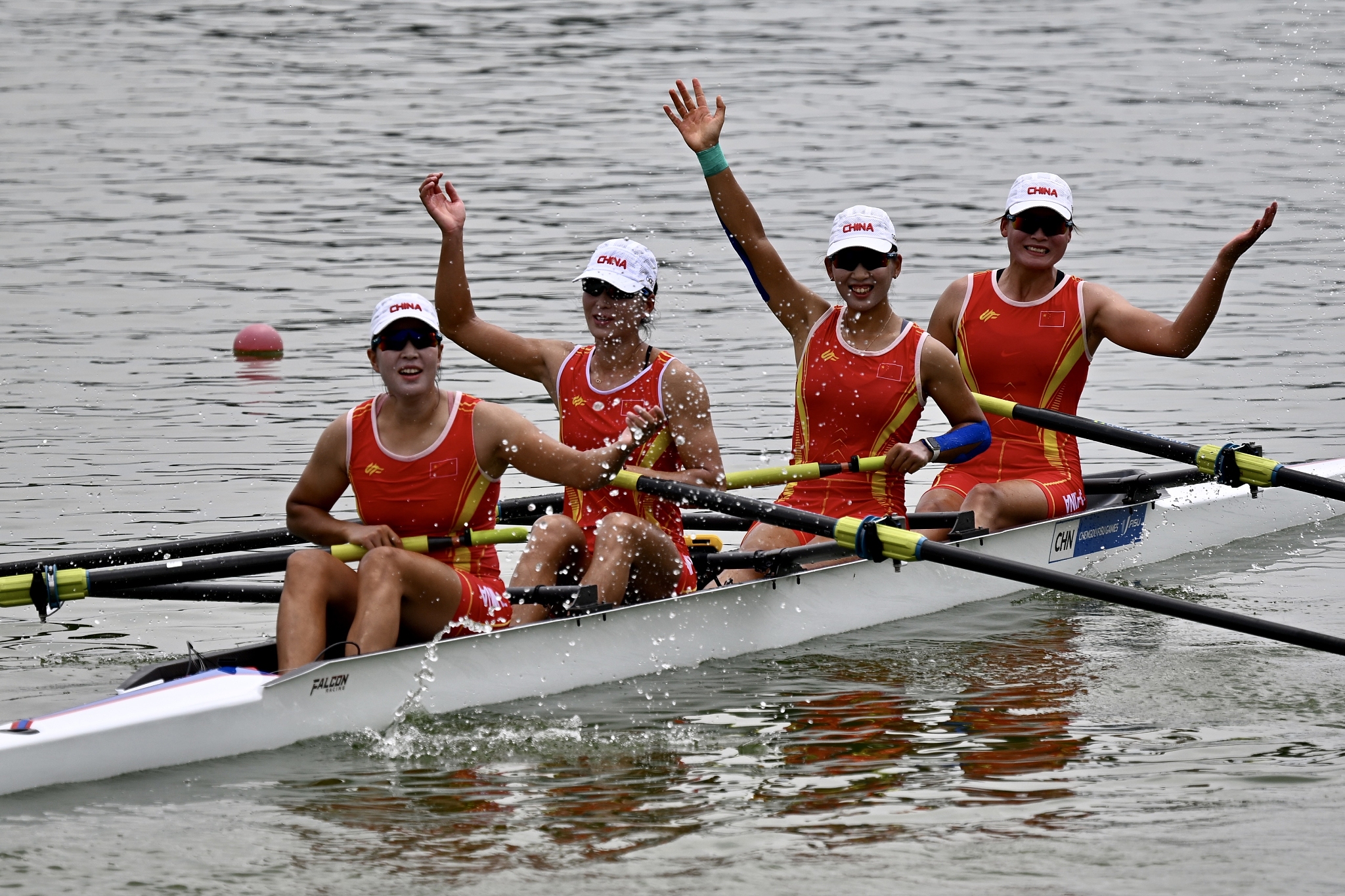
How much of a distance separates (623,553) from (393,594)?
3.53ft

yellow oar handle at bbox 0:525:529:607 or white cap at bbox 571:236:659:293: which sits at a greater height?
white cap at bbox 571:236:659:293

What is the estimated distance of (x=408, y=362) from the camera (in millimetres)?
7027

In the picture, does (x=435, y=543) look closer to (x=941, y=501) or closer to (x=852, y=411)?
(x=852, y=411)

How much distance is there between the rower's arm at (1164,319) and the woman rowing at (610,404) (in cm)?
249

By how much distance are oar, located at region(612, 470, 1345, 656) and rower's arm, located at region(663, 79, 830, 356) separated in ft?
3.80

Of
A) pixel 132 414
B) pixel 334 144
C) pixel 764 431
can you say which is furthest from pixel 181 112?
pixel 764 431

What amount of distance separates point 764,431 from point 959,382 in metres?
4.79

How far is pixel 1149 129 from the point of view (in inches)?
1132

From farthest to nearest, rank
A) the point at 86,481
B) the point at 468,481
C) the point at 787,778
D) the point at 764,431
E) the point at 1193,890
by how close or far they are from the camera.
Answer: the point at 764,431 < the point at 86,481 < the point at 468,481 < the point at 787,778 < the point at 1193,890

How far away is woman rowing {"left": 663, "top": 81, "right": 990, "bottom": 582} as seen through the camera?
850 centimetres

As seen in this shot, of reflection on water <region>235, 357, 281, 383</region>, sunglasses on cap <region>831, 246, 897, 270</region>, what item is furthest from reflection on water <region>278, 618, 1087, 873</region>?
reflection on water <region>235, 357, 281, 383</region>

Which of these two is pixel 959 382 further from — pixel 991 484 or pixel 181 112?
pixel 181 112

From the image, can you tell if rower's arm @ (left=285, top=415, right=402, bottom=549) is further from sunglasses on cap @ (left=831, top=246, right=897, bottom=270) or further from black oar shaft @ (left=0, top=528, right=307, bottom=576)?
sunglasses on cap @ (left=831, top=246, right=897, bottom=270)

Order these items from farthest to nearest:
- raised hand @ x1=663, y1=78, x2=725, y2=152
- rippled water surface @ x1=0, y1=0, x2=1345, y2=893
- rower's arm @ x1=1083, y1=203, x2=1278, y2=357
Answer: rower's arm @ x1=1083, y1=203, x2=1278, y2=357 → raised hand @ x1=663, y1=78, x2=725, y2=152 → rippled water surface @ x1=0, y1=0, x2=1345, y2=893
